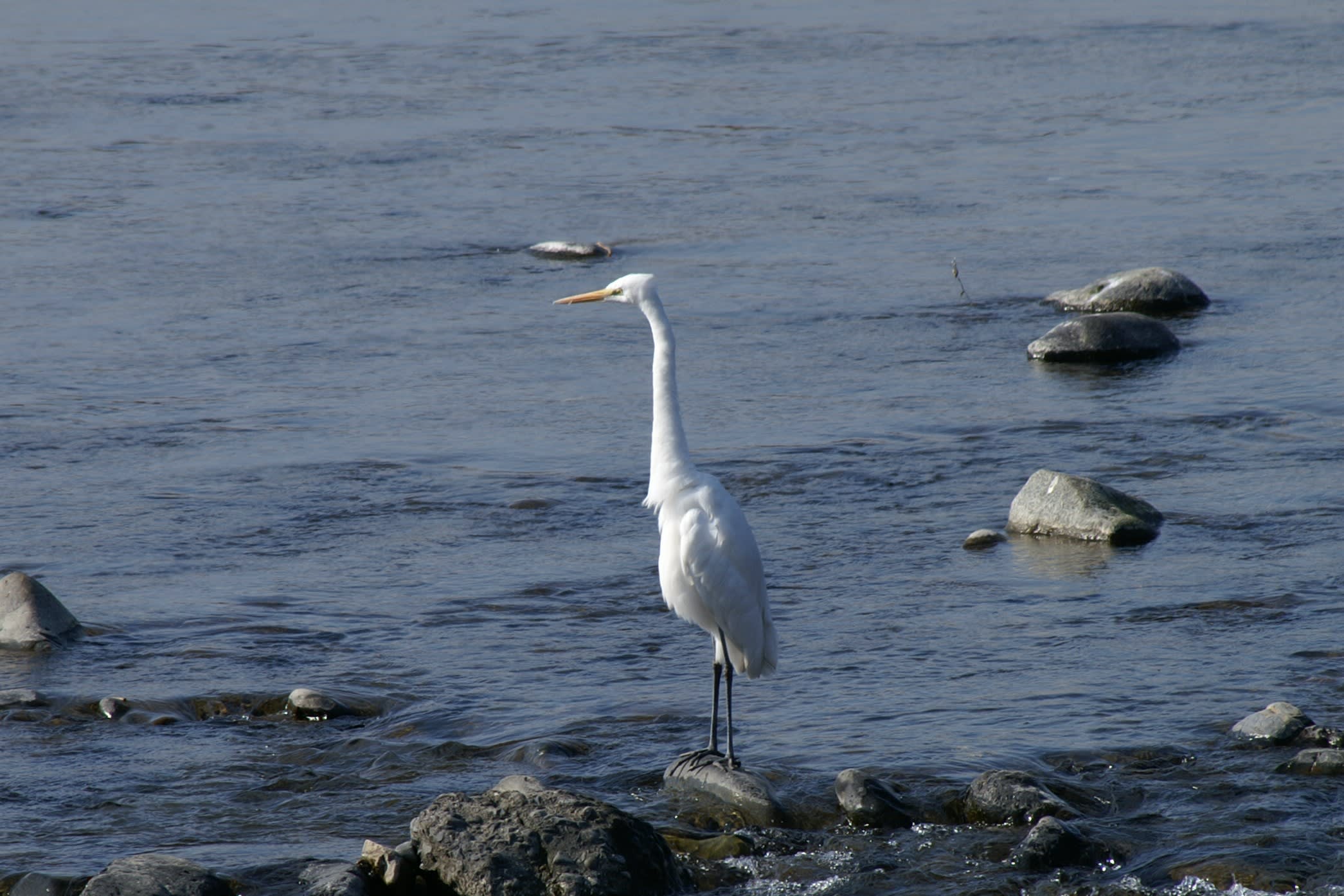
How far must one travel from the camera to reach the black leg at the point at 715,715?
22.4 ft

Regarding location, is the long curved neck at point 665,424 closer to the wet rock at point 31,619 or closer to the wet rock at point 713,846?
the wet rock at point 713,846

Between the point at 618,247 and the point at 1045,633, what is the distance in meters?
8.92

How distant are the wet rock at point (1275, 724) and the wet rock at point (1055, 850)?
1.12 metres

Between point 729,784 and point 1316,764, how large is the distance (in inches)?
83.0

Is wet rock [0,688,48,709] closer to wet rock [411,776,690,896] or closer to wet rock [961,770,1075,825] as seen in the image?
wet rock [411,776,690,896]

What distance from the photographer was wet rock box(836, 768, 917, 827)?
6.34 meters

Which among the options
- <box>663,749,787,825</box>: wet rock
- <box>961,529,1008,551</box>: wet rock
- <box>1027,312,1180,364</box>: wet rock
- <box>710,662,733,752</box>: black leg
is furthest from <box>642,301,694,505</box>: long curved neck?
<box>1027,312,1180,364</box>: wet rock

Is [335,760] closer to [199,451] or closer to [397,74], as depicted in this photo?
[199,451]

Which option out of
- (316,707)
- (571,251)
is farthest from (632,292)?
(571,251)

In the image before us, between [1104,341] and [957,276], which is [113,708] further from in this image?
[957,276]

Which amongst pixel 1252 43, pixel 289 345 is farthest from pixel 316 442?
pixel 1252 43

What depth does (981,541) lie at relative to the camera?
9.38 meters

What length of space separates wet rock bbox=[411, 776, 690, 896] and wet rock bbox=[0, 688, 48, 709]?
2.35 metres

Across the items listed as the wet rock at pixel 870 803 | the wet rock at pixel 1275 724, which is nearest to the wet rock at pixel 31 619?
the wet rock at pixel 870 803
